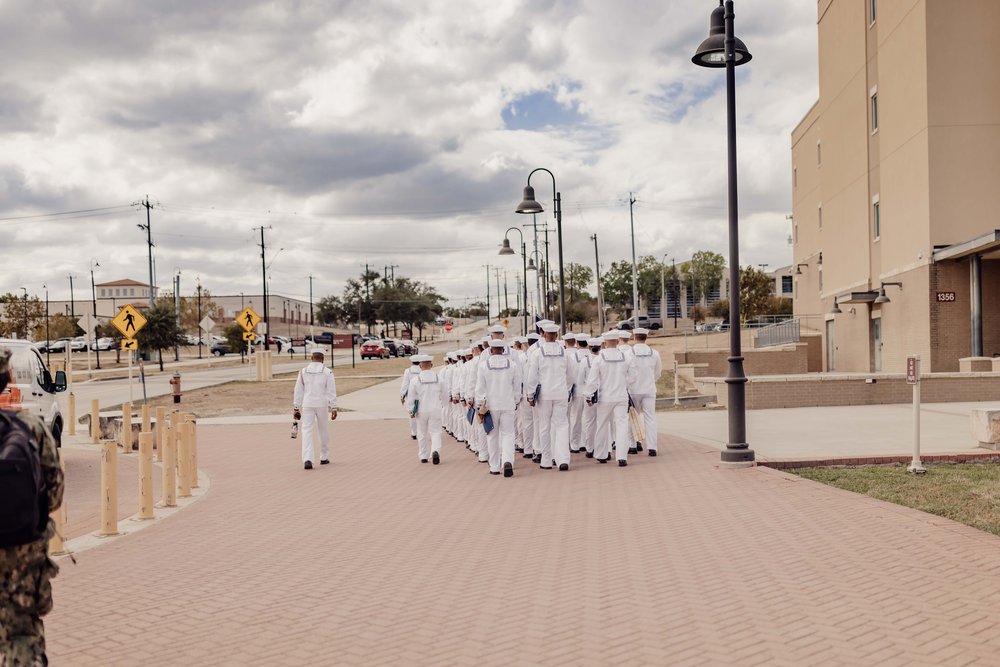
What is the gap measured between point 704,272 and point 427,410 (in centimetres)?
9823

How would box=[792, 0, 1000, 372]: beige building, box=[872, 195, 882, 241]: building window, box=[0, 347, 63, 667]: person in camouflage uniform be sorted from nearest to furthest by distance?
box=[0, 347, 63, 667]: person in camouflage uniform
box=[792, 0, 1000, 372]: beige building
box=[872, 195, 882, 241]: building window

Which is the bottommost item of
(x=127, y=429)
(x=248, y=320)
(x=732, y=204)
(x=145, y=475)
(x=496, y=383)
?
(x=127, y=429)

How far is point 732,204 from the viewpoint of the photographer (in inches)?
526

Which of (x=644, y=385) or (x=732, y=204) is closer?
(x=732, y=204)

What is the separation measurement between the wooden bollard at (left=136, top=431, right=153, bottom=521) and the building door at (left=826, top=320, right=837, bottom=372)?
3027 cm

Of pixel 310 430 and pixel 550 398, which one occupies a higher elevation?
pixel 550 398

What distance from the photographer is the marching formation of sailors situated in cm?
1378

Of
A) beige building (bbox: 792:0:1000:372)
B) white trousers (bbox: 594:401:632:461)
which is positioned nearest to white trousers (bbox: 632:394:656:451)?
white trousers (bbox: 594:401:632:461)

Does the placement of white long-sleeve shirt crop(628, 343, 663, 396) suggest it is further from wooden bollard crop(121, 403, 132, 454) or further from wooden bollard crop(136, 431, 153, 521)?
wooden bollard crop(121, 403, 132, 454)

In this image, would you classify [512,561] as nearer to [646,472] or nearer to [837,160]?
[646,472]

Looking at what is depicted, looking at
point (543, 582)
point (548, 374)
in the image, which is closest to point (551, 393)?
point (548, 374)

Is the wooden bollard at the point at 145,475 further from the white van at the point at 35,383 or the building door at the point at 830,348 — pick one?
the building door at the point at 830,348

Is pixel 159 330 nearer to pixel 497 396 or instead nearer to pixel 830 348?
pixel 830 348

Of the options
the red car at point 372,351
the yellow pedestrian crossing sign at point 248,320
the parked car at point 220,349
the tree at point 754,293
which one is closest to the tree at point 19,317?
the parked car at point 220,349
